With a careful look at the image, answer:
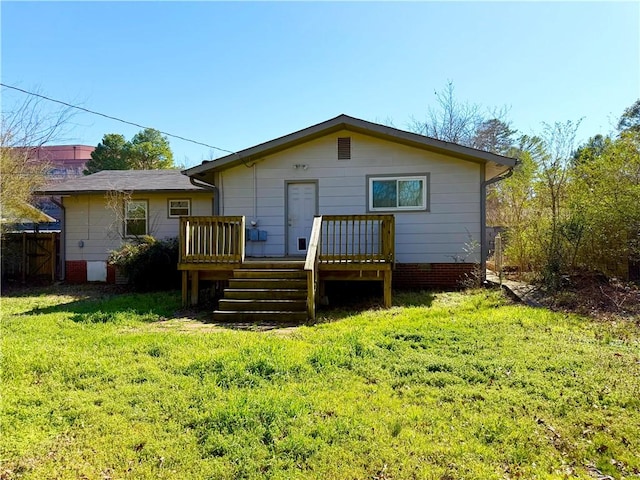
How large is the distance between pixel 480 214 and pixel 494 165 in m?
1.21

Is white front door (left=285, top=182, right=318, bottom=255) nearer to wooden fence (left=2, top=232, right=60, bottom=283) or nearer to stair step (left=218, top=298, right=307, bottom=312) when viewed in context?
stair step (left=218, top=298, right=307, bottom=312)

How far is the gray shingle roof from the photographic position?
1218cm

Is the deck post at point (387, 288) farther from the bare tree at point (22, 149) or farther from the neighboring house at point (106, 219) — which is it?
the bare tree at point (22, 149)

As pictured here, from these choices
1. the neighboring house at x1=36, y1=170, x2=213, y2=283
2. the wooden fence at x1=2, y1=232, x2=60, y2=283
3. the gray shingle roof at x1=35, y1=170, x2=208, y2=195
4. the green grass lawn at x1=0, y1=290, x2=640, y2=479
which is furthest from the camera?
the wooden fence at x1=2, y1=232, x2=60, y2=283

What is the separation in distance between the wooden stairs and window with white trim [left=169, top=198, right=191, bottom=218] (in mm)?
5320

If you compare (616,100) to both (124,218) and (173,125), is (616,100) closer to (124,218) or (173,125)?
(173,125)

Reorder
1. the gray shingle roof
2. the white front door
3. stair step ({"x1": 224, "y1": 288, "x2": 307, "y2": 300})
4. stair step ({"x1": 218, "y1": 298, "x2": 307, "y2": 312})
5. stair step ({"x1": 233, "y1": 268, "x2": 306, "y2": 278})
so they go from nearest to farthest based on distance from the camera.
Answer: stair step ({"x1": 218, "y1": 298, "x2": 307, "y2": 312}) < stair step ({"x1": 224, "y1": 288, "x2": 307, "y2": 300}) < stair step ({"x1": 233, "y1": 268, "x2": 306, "y2": 278}) < the white front door < the gray shingle roof

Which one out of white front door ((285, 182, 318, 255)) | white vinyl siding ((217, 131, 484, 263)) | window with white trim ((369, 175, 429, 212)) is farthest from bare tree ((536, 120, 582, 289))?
white front door ((285, 182, 318, 255))

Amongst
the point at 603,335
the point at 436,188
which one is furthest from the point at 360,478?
the point at 436,188

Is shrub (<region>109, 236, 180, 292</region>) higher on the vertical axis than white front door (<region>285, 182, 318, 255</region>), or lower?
lower

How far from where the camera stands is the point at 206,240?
28.6 feet

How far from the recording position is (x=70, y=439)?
291cm

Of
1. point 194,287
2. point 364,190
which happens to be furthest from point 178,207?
point 364,190

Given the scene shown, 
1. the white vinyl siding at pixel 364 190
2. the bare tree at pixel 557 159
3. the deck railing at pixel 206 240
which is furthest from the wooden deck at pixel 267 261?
the bare tree at pixel 557 159
